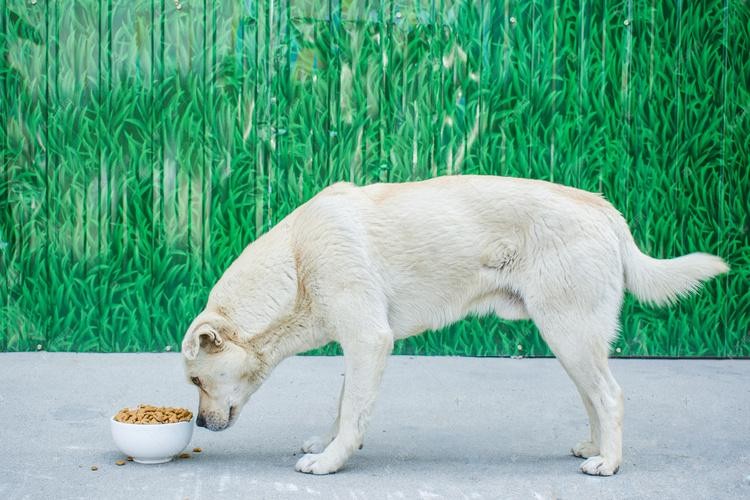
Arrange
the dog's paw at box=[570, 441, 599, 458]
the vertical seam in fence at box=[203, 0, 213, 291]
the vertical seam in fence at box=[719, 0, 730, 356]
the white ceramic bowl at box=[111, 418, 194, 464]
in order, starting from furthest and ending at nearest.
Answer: the vertical seam in fence at box=[719, 0, 730, 356], the vertical seam in fence at box=[203, 0, 213, 291], the dog's paw at box=[570, 441, 599, 458], the white ceramic bowl at box=[111, 418, 194, 464]

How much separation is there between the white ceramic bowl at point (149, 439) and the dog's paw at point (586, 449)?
1.71 metres

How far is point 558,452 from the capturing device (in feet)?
12.7

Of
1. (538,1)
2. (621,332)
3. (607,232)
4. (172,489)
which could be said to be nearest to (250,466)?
(172,489)

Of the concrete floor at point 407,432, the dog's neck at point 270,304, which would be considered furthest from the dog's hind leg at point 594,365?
the dog's neck at point 270,304

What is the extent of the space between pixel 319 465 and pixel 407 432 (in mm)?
857

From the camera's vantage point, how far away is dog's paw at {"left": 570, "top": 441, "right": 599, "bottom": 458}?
12.3 feet

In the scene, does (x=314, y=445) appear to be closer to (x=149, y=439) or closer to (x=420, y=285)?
(x=149, y=439)

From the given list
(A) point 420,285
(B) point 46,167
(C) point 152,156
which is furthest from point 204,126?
(A) point 420,285

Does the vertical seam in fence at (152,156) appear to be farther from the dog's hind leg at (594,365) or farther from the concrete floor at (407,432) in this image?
the dog's hind leg at (594,365)

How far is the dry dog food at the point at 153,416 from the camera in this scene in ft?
11.4

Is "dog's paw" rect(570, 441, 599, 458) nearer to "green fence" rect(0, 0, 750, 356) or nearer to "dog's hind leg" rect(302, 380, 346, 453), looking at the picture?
"dog's hind leg" rect(302, 380, 346, 453)

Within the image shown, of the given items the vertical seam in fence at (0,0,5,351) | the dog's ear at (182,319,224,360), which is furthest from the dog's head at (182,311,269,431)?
the vertical seam in fence at (0,0,5,351)

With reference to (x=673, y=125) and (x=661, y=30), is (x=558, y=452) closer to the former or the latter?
(x=673, y=125)

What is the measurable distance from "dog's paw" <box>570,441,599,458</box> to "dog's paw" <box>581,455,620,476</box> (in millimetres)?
256
